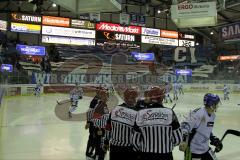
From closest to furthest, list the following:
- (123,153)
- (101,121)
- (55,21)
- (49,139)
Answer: (123,153) < (101,121) < (49,139) < (55,21)

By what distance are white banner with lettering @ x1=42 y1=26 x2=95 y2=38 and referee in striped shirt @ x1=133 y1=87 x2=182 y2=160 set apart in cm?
2564

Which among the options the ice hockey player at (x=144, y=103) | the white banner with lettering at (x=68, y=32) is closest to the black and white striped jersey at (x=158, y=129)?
the ice hockey player at (x=144, y=103)

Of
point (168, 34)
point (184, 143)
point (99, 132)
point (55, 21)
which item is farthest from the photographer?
point (168, 34)

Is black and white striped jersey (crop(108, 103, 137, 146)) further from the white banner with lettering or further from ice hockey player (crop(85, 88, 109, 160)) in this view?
the white banner with lettering

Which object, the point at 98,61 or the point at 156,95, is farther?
the point at 98,61

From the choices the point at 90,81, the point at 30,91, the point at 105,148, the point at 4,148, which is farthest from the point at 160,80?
the point at 105,148

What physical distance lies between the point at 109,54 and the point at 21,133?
80.9 feet

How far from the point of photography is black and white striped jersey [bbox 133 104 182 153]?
12.7 ft

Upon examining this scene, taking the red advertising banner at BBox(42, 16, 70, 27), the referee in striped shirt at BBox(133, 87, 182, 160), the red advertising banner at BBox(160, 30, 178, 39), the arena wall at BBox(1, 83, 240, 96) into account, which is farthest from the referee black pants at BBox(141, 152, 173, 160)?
the red advertising banner at BBox(160, 30, 178, 39)

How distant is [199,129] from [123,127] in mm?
949

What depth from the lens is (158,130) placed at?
12.8 ft

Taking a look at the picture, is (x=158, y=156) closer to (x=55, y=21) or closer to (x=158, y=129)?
(x=158, y=129)

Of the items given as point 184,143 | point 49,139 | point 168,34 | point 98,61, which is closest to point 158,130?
point 184,143

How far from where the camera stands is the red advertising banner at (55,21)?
94.2 ft
